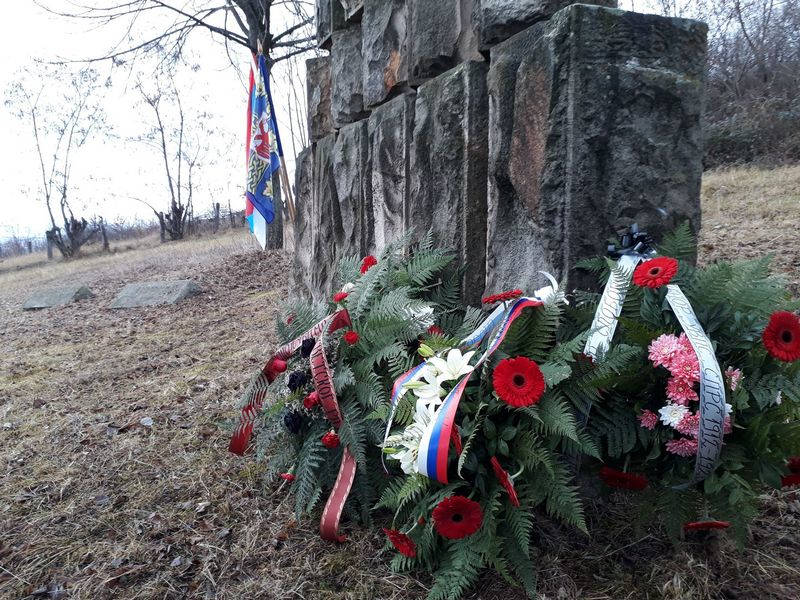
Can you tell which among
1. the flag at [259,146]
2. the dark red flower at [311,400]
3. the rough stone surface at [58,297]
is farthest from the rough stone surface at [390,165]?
the rough stone surface at [58,297]

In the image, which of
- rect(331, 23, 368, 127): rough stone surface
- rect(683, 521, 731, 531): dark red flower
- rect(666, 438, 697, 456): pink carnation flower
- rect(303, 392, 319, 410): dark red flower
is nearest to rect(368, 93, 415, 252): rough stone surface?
rect(331, 23, 368, 127): rough stone surface

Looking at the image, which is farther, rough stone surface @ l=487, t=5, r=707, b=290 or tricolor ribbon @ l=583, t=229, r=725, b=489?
rough stone surface @ l=487, t=5, r=707, b=290

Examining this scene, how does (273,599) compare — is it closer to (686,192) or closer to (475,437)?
(475,437)

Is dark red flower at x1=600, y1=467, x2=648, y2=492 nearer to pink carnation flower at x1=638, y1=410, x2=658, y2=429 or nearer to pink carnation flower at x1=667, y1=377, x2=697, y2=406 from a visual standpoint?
pink carnation flower at x1=638, y1=410, x2=658, y2=429

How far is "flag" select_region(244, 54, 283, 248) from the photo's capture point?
6.13m

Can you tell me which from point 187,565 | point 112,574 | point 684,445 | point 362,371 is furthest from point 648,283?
point 112,574

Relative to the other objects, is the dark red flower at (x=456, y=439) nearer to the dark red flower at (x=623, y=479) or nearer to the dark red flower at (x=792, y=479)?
the dark red flower at (x=623, y=479)

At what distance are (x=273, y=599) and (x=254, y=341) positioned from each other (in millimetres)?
2974

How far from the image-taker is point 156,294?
6949 mm

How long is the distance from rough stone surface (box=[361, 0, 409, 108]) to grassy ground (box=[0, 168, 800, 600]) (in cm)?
188

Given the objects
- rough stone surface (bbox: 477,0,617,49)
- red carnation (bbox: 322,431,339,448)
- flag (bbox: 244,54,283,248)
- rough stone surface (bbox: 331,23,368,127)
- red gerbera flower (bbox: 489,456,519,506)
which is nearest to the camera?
red gerbera flower (bbox: 489,456,519,506)

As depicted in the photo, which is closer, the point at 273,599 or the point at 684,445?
the point at 684,445

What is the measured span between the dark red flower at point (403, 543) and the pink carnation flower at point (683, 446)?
29.7 inches

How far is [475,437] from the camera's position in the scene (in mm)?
1632
